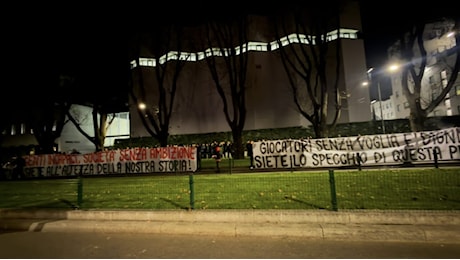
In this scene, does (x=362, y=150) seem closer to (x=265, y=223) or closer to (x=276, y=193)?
(x=276, y=193)

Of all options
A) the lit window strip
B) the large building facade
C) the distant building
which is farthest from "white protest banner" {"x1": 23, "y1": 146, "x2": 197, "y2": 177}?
the distant building

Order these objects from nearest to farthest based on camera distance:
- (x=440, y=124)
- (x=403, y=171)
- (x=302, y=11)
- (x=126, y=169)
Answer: (x=403, y=171) → (x=126, y=169) → (x=440, y=124) → (x=302, y=11)

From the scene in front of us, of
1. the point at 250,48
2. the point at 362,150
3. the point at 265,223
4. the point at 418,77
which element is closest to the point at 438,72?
the point at 418,77

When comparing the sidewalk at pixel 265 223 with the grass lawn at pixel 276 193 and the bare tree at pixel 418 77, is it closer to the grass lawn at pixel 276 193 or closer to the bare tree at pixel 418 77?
the grass lawn at pixel 276 193

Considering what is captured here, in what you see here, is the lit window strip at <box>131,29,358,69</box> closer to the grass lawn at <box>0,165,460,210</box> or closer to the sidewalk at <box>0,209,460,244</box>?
the grass lawn at <box>0,165,460,210</box>

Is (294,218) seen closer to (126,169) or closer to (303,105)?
(126,169)

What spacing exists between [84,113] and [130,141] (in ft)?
52.7

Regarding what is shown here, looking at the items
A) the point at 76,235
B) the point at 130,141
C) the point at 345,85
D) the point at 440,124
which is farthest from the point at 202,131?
the point at 76,235

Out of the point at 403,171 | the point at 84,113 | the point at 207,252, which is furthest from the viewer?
the point at 84,113

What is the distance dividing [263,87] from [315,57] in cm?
795

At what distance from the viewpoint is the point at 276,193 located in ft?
30.7

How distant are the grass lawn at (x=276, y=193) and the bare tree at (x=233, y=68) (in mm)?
12783

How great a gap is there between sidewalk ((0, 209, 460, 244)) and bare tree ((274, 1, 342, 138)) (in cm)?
1669

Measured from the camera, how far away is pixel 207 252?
17.0 ft
